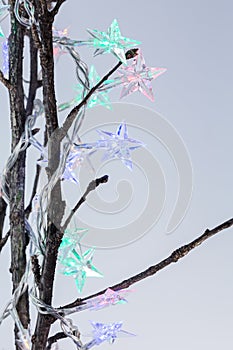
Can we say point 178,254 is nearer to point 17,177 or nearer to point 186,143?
point 17,177

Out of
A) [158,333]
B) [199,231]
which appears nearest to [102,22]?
[199,231]

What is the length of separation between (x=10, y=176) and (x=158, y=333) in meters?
0.60

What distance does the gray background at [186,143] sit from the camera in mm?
1015

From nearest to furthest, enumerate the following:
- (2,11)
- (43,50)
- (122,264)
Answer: (43,50) < (2,11) < (122,264)

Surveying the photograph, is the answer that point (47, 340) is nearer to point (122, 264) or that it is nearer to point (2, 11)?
point (2, 11)

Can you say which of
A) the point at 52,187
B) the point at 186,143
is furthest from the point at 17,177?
the point at 186,143

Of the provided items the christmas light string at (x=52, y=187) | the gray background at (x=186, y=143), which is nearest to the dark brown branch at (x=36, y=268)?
the christmas light string at (x=52, y=187)

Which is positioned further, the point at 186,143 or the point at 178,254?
the point at 186,143

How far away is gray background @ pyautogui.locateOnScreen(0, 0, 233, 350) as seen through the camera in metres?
1.01

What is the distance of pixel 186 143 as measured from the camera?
1.03 metres

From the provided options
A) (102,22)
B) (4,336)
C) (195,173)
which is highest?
(102,22)

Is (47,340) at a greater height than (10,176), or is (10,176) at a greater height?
(10,176)

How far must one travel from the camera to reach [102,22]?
103cm

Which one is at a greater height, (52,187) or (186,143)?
(186,143)
